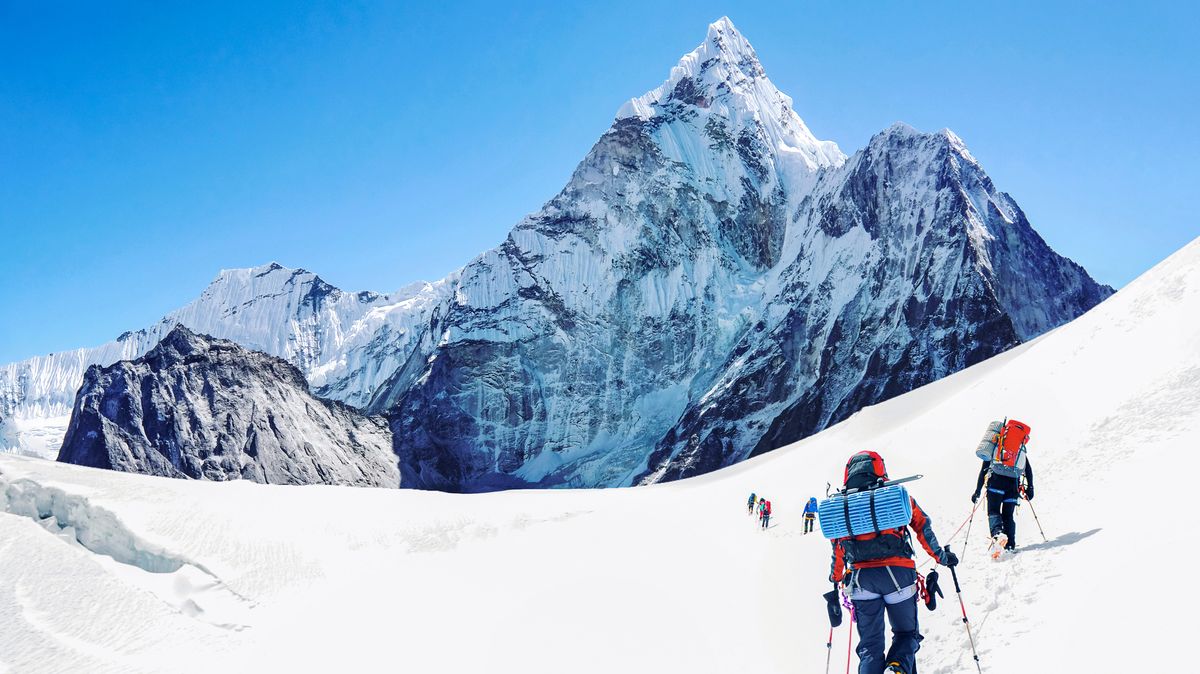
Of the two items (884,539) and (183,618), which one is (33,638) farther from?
(884,539)

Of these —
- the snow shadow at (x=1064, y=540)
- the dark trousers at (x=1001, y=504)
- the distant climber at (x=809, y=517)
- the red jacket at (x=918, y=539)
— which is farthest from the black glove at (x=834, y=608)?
the distant climber at (x=809, y=517)

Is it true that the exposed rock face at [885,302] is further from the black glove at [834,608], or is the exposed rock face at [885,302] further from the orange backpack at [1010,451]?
the black glove at [834,608]

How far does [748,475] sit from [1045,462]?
21.1 m

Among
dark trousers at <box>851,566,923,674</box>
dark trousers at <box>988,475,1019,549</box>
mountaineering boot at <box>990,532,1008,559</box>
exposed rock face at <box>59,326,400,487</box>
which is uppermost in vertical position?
exposed rock face at <box>59,326,400,487</box>

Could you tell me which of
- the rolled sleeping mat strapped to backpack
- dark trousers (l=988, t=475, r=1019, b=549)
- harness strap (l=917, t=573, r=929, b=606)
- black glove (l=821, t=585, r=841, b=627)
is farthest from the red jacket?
the rolled sleeping mat strapped to backpack

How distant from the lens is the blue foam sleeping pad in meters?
9.75

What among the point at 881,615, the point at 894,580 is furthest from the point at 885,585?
the point at 881,615

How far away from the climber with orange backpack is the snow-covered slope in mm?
556

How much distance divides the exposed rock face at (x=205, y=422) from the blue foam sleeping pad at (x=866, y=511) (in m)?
124

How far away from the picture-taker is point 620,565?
22.7 m

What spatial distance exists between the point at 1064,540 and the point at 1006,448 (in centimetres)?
239

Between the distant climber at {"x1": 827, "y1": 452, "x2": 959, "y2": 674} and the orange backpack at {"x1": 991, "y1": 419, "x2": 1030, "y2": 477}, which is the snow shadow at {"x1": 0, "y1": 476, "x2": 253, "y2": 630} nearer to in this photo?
the distant climber at {"x1": 827, "y1": 452, "x2": 959, "y2": 674}

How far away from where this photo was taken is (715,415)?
544 ft

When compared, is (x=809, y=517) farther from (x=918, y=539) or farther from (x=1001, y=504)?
(x=918, y=539)
